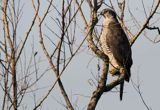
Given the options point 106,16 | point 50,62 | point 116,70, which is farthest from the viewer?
point 106,16

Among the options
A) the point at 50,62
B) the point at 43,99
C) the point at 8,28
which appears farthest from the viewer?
the point at 50,62

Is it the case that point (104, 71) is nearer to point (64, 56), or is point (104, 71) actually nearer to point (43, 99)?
point (64, 56)

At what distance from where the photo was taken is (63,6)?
18.4 feet

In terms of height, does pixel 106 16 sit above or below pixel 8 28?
below

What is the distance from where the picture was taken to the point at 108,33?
350 inches

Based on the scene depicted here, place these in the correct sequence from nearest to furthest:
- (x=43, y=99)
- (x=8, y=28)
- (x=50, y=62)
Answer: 1. (x=43, y=99)
2. (x=8, y=28)
3. (x=50, y=62)

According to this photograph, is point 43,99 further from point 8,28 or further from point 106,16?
point 106,16

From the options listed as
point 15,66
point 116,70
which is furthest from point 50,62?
point 116,70

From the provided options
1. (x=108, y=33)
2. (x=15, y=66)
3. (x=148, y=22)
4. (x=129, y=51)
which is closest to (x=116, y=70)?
(x=129, y=51)

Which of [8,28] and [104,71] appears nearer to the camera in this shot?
[8,28]

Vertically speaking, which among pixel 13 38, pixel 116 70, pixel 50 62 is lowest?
pixel 116 70

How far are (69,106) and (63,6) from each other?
1.10 meters

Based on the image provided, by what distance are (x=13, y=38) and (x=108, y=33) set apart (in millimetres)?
3749

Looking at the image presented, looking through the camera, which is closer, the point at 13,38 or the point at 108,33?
the point at 13,38
